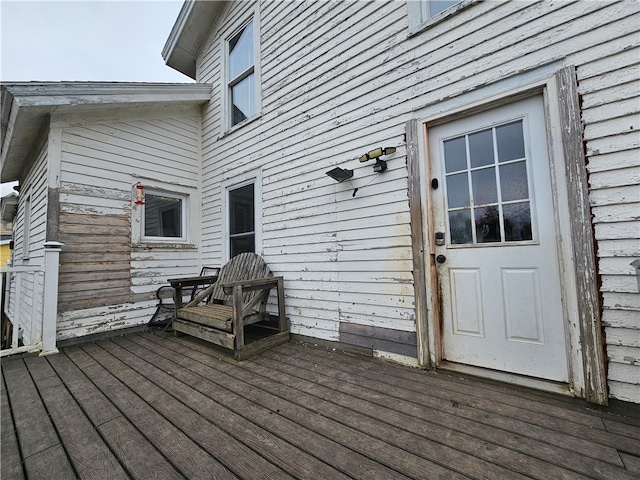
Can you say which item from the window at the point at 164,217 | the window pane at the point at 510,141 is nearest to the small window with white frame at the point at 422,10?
the window pane at the point at 510,141

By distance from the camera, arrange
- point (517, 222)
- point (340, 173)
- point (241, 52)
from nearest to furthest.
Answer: point (517, 222) → point (340, 173) → point (241, 52)

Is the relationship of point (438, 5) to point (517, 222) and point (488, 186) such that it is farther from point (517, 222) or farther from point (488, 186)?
point (517, 222)

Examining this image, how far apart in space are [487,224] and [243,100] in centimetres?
395

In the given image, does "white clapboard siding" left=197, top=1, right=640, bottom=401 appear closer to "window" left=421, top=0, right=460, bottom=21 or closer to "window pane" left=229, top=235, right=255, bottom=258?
"window" left=421, top=0, right=460, bottom=21

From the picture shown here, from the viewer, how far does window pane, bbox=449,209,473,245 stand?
2.18 meters

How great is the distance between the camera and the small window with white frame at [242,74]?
410 centimetres

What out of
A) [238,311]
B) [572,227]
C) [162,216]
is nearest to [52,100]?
[162,216]

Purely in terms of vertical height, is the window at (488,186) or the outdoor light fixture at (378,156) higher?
the outdoor light fixture at (378,156)

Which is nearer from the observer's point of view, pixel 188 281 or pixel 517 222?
pixel 517 222

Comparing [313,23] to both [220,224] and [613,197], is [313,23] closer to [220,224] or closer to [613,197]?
[220,224]

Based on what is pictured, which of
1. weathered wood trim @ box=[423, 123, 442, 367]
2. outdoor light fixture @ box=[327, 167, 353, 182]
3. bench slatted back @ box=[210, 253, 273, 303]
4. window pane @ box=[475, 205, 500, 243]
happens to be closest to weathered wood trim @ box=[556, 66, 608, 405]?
window pane @ box=[475, 205, 500, 243]

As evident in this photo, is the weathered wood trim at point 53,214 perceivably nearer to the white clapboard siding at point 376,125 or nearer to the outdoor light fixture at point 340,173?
the white clapboard siding at point 376,125

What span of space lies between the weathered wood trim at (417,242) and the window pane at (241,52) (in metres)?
3.20

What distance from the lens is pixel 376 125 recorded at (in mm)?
2639
